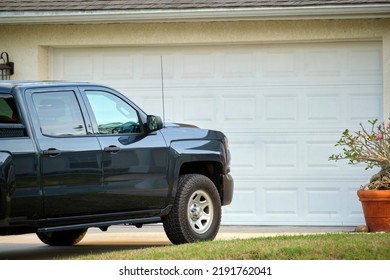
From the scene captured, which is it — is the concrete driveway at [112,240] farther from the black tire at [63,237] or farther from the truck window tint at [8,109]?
the truck window tint at [8,109]

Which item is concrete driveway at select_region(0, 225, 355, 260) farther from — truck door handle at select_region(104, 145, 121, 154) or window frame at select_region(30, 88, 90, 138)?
window frame at select_region(30, 88, 90, 138)

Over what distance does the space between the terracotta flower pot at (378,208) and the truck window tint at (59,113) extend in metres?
4.54

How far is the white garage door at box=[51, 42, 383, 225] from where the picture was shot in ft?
51.8

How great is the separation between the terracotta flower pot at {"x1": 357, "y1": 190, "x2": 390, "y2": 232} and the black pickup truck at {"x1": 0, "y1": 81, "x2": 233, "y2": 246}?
229 centimetres

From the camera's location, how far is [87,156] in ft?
35.7

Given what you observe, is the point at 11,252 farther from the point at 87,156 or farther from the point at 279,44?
the point at 279,44

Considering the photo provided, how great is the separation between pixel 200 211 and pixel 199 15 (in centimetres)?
446

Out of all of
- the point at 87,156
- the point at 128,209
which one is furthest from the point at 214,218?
the point at 87,156

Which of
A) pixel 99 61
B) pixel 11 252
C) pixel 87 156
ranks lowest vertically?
pixel 11 252

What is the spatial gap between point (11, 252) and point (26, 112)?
257 centimetres

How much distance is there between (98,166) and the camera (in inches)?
432

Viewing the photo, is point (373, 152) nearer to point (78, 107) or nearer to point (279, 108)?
point (279, 108)

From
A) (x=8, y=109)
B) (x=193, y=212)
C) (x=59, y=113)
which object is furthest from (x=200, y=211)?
A: (x=8, y=109)
